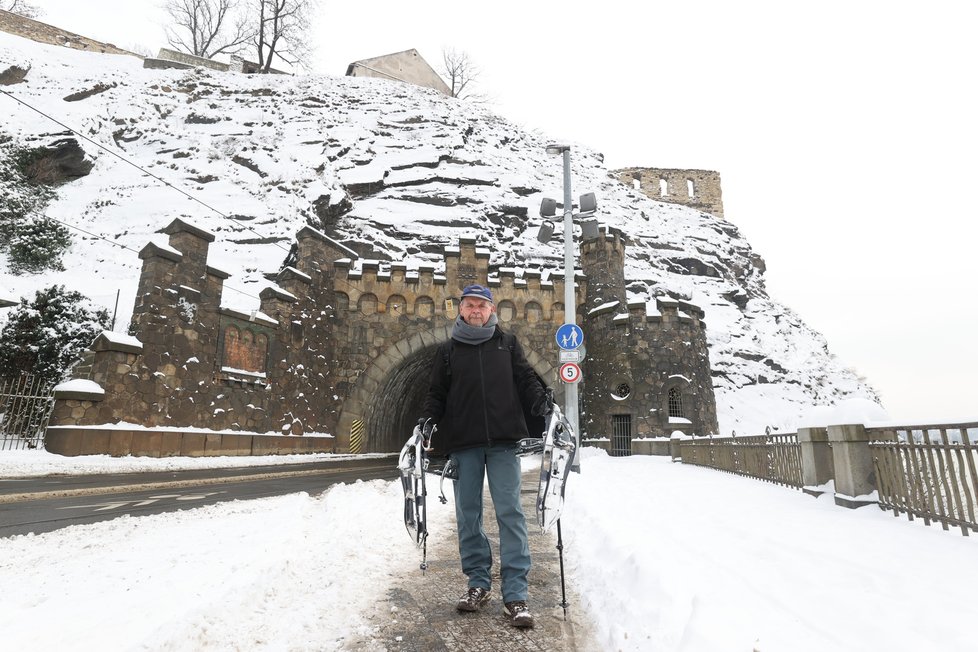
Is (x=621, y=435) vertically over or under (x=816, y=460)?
over

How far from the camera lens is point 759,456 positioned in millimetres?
9703

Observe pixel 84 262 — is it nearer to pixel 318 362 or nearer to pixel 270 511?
pixel 318 362

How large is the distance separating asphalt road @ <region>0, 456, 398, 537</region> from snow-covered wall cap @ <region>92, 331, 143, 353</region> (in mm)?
3897

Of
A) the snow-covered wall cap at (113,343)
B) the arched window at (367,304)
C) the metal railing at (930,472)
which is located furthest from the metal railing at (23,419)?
the metal railing at (930,472)

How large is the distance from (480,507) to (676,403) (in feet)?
64.3

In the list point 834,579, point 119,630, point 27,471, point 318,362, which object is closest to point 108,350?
point 27,471

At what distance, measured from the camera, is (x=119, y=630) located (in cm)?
210

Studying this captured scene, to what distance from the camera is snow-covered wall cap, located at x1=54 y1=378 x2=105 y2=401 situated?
10.8m

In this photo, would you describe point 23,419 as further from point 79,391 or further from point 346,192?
point 346,192

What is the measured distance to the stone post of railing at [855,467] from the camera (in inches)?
231

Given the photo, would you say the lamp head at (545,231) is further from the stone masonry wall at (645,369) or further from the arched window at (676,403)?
the arched window at (676,403)

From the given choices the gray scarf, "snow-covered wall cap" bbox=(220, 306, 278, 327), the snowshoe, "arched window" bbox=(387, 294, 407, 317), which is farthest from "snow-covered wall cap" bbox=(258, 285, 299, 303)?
the snowshoe

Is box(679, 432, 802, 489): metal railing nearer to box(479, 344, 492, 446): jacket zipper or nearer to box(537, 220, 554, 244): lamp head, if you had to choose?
box(479, 344, 492, 446): jacket zipper

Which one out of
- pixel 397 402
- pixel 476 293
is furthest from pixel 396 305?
pixel 476 293
